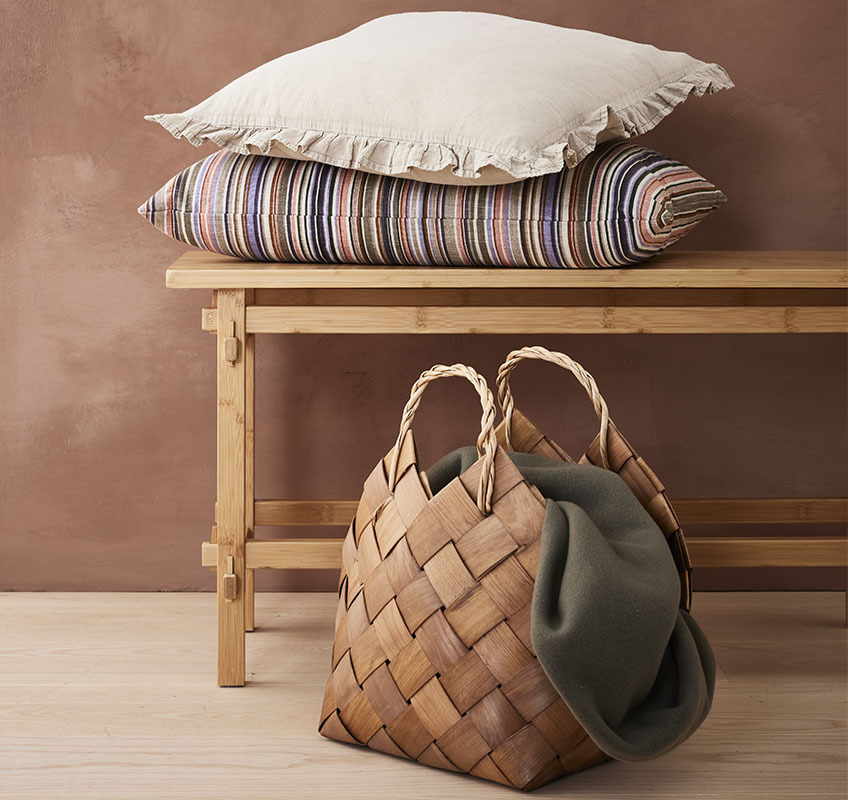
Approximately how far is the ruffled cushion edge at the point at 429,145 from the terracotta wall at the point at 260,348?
35cm

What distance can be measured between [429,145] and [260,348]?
582 millimetres

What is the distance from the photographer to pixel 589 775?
1.06m

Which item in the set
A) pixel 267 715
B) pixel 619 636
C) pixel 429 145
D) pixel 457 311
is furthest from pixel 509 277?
pixel 267 715

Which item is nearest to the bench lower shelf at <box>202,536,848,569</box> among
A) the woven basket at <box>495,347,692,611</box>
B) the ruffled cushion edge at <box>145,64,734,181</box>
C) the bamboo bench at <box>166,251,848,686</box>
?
the bamboo bench at <box>166,251,848,686</box>

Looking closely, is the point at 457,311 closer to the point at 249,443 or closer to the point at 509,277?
the point at 509,277

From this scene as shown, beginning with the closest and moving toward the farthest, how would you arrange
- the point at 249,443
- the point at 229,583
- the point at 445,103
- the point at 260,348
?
the point at 445,103
the point at 229,583
the point at 249,443
the point at 260,348

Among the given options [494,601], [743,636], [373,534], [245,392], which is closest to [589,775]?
[494,601]

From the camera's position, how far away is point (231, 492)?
125 cm

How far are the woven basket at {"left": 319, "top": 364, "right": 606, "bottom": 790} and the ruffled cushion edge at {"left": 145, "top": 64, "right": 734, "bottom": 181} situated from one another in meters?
0.24

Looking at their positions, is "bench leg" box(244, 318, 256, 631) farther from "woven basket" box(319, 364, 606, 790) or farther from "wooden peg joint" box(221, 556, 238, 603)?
"woven basket" box(319, 364, 606, 790)

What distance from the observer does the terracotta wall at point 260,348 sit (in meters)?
1.53

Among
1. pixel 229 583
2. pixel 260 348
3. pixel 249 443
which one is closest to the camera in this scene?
pixel 229 583

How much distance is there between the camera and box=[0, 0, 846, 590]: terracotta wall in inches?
60.3

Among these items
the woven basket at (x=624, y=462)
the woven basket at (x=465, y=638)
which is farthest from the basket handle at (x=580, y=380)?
the woven basket at (x=465, y=638)
